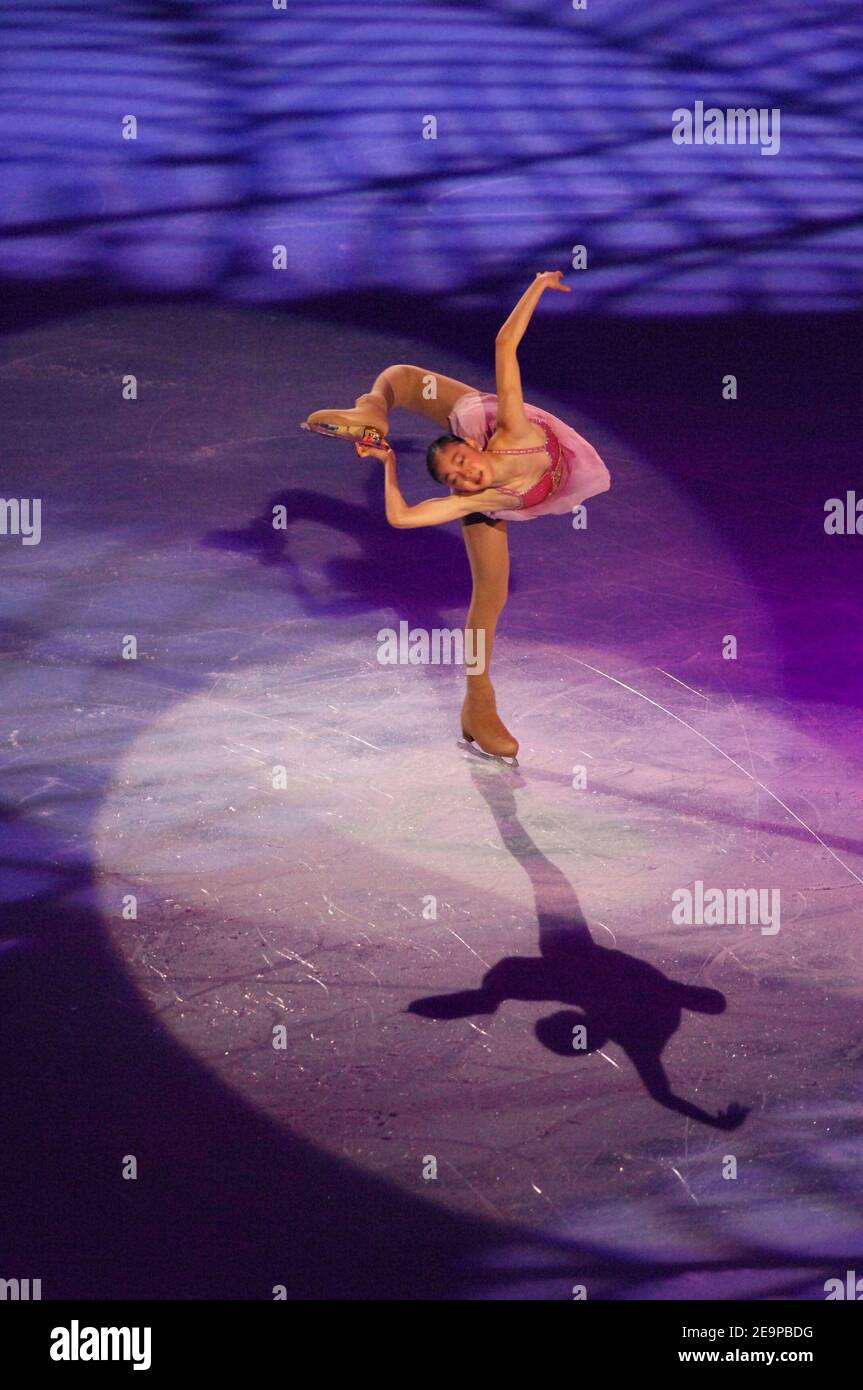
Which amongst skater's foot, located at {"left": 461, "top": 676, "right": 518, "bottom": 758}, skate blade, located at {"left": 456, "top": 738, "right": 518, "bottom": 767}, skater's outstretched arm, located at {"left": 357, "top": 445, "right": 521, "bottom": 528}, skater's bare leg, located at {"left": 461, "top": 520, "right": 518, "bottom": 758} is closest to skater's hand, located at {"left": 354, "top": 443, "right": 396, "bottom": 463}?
skater's outstretched arm, located at {"left": 357, "top": 445, "right": 521, "bottom": 528}

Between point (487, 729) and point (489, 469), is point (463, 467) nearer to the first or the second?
point (489, 469)

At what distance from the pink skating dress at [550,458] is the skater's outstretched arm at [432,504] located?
0.18 ft

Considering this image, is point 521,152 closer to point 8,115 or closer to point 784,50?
point 784,50

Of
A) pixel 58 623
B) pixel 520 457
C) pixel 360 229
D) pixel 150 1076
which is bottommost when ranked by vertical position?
pixel 150 1076

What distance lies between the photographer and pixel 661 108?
844cm

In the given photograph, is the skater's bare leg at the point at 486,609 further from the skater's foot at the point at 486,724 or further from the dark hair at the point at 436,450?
the dark hair at the point at 436,450

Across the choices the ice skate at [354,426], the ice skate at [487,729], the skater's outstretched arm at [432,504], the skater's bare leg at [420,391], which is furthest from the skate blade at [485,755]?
the skater's bare leg at [420,391]

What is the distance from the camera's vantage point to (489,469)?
573 centimetres

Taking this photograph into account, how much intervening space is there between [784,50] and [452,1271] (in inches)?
263

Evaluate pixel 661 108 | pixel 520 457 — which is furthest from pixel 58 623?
pixel 661 108

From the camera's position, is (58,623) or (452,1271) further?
(58,623)

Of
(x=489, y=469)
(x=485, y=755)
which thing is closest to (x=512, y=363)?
(x=489, y=469)

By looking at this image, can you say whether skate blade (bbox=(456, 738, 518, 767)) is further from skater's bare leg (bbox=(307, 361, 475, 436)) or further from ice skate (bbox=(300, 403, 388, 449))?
skater's bare leg (bbox=(307, 361, 475, 436))

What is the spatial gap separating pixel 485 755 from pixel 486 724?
122 mm
